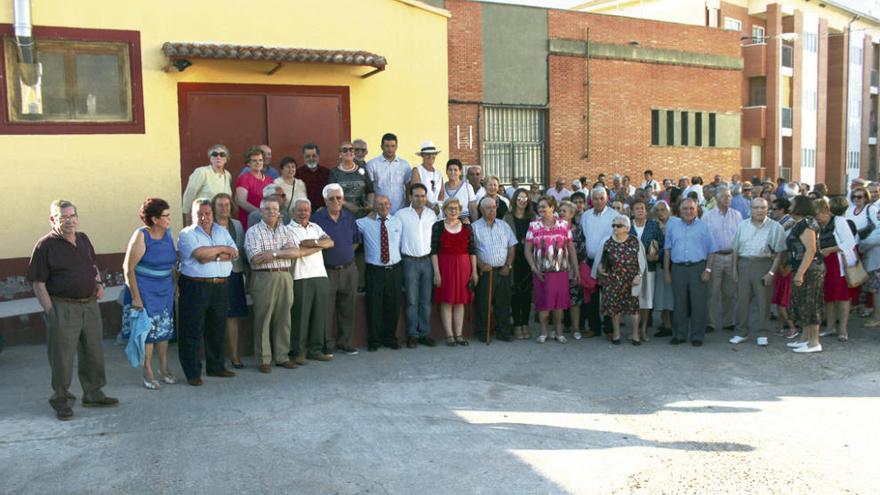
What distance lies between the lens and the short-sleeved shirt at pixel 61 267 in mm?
6309

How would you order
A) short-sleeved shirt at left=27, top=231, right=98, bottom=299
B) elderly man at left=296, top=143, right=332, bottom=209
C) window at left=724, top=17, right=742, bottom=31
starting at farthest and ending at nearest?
window at left=724, top=17, right=742, bottom=31, elderly man at left=296, top=143, right=332, bottom=209, short-sleeved shirt at left=27, top=231, right=98, bottom=299

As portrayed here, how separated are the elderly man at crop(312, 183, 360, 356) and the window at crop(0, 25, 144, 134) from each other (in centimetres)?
347

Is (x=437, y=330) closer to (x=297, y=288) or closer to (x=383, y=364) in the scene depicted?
(x=383, y=364)

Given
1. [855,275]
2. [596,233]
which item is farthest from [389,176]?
[855,275]

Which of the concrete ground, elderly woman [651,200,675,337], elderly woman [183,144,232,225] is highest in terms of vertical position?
elderly woman [183,144,232,225]

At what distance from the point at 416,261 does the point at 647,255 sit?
2806mm

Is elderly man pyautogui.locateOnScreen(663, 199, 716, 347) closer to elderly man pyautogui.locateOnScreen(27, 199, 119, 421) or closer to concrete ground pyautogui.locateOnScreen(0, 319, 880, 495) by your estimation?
concrete ground pyautogui.locateOnScreen(0, 319, 880, 495)

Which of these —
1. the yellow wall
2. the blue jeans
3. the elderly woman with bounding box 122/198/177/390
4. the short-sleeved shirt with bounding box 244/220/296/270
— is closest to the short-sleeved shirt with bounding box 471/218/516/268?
the blue jeans

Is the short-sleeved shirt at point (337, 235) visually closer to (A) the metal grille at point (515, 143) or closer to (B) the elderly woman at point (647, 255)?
(B) the elderly woman at point (647, 255)

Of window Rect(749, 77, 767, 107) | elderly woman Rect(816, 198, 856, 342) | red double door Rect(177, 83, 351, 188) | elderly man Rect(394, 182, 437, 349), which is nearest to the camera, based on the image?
elderly man Rect(394, 182, 437, 349)

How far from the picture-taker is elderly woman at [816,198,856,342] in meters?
9.38

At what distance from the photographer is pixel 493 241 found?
942 cm

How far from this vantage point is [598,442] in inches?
235

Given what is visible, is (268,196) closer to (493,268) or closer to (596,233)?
(493,268)
